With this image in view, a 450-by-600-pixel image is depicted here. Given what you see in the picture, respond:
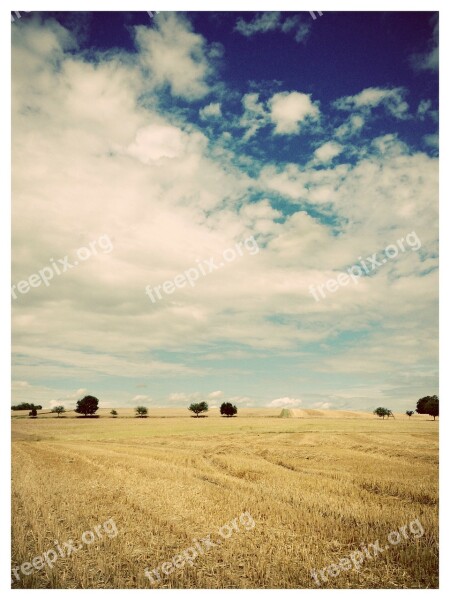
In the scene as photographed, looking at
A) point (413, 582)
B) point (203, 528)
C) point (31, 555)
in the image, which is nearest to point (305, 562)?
point (413, 582)

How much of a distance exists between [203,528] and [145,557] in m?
2.23

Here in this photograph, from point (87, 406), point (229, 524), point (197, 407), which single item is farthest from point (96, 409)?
point (229, 524)

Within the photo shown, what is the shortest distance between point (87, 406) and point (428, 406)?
314ft

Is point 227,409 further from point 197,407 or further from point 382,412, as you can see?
point 382,412

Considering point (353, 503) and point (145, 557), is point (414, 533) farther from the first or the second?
point (145, 557)

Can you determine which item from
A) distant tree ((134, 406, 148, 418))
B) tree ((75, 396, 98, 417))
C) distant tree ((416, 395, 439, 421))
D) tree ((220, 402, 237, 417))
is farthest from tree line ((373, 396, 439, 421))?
tree ((75, 396, 98, 417))

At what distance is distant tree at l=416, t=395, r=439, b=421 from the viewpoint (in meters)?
99.3

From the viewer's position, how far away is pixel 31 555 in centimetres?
833

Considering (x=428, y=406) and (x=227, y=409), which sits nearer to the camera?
(x=428, y=406)

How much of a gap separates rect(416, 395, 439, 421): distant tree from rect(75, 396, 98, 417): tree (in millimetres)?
92908

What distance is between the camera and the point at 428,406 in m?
101

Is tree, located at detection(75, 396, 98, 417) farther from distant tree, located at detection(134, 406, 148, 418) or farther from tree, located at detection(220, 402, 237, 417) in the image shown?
tree, located at detection(220, 402, 237, 417)

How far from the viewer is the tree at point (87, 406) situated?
111125mm

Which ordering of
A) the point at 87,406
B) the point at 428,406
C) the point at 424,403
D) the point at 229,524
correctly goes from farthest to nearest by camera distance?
the point at 87,406
the point at 424,403
the point at 428,406
the point at 229,524
